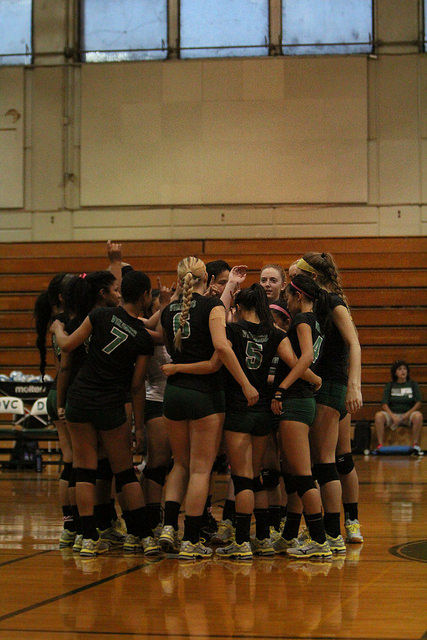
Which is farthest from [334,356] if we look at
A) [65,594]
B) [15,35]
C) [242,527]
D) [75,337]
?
[15,35]

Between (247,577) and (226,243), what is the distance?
932 cm

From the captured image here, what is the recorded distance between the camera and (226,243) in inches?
515

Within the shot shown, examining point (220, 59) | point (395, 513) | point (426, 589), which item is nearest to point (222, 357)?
point (426, 589)

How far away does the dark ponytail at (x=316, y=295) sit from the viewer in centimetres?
475

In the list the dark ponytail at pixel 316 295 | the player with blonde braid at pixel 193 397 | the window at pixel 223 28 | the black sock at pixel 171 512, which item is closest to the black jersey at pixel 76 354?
the player with blonde braid at pixel 193 397

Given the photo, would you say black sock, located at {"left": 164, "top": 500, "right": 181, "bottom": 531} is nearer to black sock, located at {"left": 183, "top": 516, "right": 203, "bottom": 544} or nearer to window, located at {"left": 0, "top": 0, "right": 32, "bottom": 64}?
black sock, located at {"left": 183, "top": 516, "right": 203, "bottom": 544}

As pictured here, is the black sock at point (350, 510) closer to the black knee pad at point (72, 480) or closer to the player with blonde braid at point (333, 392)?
the player with blonde braid at point (333, 392)

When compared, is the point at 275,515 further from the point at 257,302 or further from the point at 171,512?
the point at 257,302

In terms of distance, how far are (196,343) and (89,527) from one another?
114 centimetres

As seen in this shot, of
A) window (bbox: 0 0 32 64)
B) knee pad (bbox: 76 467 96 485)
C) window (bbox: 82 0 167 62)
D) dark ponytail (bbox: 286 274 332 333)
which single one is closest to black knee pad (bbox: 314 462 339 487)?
dark ponytail (bbox: 286 274 332 333)

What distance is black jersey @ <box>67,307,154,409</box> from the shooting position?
4652mm

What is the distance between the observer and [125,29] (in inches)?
523

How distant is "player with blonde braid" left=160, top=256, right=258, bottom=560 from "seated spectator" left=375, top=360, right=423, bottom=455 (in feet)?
26.0

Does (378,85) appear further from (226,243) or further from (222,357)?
(222,357)
